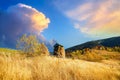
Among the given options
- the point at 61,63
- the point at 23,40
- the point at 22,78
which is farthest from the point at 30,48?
the point at 22,78

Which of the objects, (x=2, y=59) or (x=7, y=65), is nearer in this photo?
(x=7, y=65)

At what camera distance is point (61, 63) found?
407 inches

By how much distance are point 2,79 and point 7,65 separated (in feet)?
3.55

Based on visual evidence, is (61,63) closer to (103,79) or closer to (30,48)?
(103,79)

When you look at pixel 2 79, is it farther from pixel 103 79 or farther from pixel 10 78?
pixel 103 79

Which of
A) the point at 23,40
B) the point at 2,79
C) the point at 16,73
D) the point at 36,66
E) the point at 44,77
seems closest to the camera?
the point at 2,79

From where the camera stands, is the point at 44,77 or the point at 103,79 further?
the point at 103,79

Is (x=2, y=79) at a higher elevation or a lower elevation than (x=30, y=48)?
lower

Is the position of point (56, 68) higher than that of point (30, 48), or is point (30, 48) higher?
point (30, 48)

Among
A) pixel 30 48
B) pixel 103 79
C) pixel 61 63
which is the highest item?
pixel 30 48

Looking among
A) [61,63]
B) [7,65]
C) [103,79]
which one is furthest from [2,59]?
[103,79]

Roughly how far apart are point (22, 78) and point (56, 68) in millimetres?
2524

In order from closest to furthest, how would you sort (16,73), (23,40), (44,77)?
(16,73) < (44,77) < (23,40)

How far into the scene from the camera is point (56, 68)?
938 centimetres
